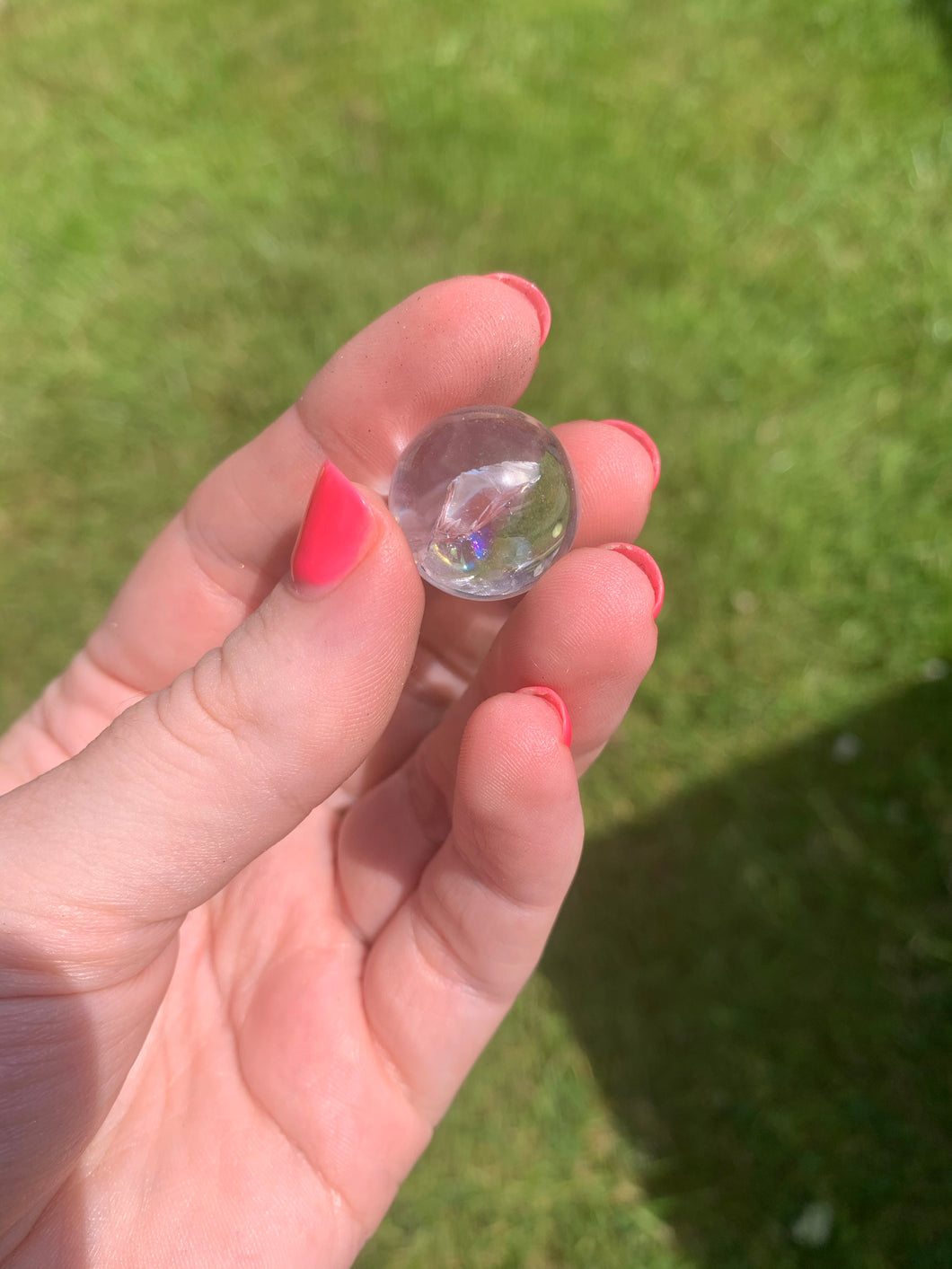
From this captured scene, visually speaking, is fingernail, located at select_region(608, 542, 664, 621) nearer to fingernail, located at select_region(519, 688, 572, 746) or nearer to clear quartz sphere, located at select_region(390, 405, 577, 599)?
clear quartz sphere, located at select_region(390, 405, 577, 599)

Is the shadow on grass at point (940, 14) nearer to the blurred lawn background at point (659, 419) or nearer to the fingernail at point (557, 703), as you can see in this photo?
the blurred lawn background at point (659, 419)

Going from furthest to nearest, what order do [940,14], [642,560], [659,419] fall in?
[940,14] < [659,419] < [642,560]

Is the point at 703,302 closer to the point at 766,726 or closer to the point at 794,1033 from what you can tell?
the point at 766,726

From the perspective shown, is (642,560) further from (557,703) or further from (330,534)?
(330,534)

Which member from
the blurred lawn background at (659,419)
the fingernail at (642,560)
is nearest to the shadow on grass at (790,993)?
the blurred lawn background at (659,419)

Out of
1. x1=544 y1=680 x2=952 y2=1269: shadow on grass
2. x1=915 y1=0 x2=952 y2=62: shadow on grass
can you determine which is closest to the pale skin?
x1=544 y1=680 x2=952 y2=1269: shadow on grass

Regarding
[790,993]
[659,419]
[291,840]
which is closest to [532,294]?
[291,840]
